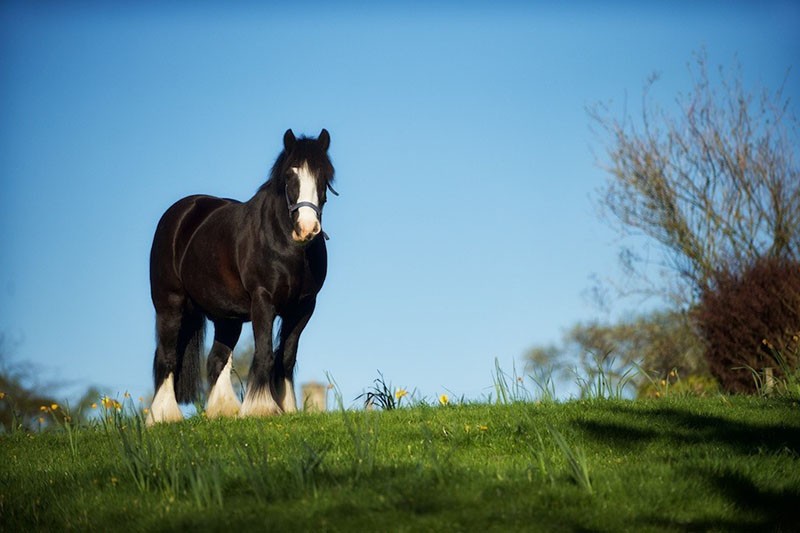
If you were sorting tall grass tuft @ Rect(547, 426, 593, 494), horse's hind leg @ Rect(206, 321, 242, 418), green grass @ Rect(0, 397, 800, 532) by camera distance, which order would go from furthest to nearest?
horse's hind leg @ Rect(206, 321, 242, 418) < tall grass tuft @ Rect(547, 426, 593, 494) < green grass @ Rect(0, 397, 800, 532)

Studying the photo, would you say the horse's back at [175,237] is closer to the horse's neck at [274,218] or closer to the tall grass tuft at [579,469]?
the horse's neck at [274,218]

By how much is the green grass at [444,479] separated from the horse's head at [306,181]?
1887mm

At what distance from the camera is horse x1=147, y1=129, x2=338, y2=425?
32.9ft

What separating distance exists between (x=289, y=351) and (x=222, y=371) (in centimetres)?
123

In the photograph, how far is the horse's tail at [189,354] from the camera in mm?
11789

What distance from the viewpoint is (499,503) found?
5.52 meters

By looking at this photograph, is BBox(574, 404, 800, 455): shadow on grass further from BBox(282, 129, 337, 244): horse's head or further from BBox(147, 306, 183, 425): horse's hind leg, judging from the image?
BBox(147, 306, 183, 425): horse's hind leg

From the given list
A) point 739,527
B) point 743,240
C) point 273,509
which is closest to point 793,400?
point 739,527

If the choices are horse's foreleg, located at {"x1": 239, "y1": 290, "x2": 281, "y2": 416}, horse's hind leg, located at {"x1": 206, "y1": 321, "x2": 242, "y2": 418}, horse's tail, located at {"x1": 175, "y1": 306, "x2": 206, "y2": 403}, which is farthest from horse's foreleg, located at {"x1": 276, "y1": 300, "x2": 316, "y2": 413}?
horse's tail, located at {"x1": 175, "y1": 306, "x2": 206, "y2": 403}

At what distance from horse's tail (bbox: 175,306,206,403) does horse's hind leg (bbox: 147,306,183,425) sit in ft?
0.19

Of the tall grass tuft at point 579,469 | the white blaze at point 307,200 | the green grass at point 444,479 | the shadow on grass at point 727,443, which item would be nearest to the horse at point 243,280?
the white blaze at point 307,200

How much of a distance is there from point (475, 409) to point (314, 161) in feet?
9.28

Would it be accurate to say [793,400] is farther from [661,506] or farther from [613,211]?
[613,211]

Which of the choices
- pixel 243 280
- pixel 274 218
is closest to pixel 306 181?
pixel 274 218
